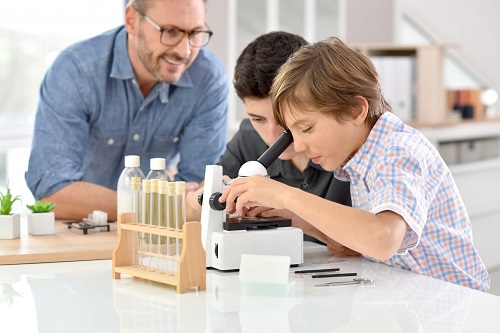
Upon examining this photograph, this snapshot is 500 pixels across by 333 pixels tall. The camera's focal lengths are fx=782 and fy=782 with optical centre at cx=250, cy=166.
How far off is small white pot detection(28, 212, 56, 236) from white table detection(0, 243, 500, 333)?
14.2 inches

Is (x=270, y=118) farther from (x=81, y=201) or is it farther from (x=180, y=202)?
(x=81, y=201)

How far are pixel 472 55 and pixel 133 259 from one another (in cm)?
424

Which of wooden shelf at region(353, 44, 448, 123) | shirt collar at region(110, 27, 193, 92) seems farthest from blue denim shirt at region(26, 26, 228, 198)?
wooden shelf at region(353, 44, 448, 123)

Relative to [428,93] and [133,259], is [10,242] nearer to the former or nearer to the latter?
[133,259]

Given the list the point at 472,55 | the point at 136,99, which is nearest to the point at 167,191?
the point at 136,99

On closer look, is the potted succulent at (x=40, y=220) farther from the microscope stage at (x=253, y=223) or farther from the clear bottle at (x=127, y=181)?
the microscope stage at (x=253, y=223)

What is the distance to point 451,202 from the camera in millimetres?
1655

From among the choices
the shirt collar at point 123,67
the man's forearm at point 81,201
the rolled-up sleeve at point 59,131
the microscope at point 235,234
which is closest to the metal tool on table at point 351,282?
the microscope at point 235,234

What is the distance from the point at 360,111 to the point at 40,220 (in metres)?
0.89

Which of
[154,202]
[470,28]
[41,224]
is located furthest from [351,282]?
[470,28]

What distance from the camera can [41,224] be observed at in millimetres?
2006

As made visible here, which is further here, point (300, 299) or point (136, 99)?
point (136, 99)

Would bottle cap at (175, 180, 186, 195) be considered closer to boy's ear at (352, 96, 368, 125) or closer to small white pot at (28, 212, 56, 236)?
boy's ear at (352, 96, 368, 125)

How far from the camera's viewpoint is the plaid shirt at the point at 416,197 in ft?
4.82
